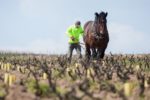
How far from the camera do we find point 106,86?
10.9m

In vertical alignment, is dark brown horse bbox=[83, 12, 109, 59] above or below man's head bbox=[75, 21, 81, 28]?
below

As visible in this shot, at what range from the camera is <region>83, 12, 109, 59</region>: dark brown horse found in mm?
22109

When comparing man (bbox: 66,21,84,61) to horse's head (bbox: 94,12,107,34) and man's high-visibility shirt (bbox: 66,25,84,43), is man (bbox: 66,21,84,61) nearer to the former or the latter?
man's high-visibility shirt (bbox: 66,25,84,43)

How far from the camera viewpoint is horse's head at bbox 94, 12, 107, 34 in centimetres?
2194

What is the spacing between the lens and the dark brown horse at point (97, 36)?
22.1 meters

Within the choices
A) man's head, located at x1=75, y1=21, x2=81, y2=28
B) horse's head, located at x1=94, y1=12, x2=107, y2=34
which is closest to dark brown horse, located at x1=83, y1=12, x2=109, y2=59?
horse's head, located at x1=94, y1=12, x2=107, y2=34

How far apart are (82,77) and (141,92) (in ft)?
11.5

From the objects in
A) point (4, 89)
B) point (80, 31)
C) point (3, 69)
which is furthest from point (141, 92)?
point (80, 31)

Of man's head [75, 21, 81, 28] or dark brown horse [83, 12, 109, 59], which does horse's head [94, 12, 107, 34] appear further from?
man's head [75, 21, 81, 28]

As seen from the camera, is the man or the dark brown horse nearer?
the dark brown horse

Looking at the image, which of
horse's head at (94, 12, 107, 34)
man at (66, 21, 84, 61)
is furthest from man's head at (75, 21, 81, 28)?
horse's head at (94, 12, 107, 34)

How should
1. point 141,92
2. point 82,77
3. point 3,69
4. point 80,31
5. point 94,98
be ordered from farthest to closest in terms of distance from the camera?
point 80,31
point 3,69
point 82,77
point 141,92
point 94,98

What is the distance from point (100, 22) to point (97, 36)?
0.69 m

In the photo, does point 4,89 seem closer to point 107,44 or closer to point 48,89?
point 48,89
